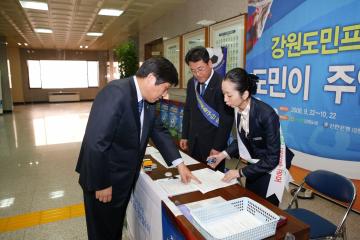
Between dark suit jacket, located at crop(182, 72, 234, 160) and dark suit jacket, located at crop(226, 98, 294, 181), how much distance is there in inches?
20.7

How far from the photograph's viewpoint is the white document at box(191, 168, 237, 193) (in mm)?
1404

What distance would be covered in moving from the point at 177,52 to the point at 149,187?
A: 14.8ft

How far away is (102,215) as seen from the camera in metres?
1.45

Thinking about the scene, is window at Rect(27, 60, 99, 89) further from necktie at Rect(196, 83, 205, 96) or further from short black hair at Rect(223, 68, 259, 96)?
short black hair at Rect(223, 68, 259, 96)

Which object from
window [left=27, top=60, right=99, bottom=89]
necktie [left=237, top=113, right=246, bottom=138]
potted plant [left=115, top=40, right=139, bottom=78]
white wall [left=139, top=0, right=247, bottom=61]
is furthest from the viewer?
window [left=27, top=60, right=99, bottom=89]

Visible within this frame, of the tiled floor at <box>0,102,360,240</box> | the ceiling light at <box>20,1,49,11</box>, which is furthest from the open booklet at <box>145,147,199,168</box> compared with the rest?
the ceiling light at <box>20,1,49,11</box>

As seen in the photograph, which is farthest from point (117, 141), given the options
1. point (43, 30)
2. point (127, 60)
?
point (43, 30)

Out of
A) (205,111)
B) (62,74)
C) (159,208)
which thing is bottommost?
(159,208)

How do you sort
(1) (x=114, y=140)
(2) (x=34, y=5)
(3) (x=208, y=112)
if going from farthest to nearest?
(2) (x=34, y=5) → (3) (x=208, y=112) → (1) (x=114, y=140)

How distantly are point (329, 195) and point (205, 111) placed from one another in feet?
3.49

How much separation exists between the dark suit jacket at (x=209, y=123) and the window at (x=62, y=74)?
44.8 feet

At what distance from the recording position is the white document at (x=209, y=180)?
1.40 metres

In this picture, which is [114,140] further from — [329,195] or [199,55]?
[329,195]

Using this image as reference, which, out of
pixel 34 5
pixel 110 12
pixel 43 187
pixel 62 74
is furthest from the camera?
pixel 62 74
